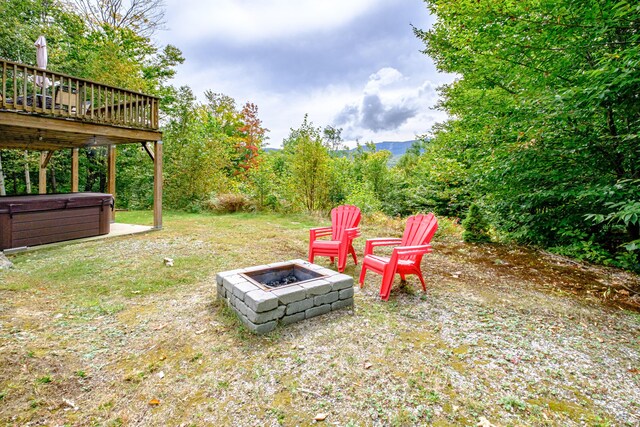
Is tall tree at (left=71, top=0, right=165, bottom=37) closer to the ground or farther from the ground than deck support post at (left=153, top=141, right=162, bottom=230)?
farther from the ground

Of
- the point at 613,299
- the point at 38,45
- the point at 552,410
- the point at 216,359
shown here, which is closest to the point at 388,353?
the point at 552,410

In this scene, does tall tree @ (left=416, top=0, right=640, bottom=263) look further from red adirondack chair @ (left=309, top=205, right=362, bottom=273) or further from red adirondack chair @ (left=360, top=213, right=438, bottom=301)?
red adirondack chair @ (left=309, top=205, right=362, bottom=273)

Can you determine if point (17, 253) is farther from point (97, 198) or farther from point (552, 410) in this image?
point (552, 410)

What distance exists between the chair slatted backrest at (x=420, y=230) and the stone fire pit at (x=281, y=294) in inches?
42.7

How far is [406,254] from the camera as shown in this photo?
3311 millimetres

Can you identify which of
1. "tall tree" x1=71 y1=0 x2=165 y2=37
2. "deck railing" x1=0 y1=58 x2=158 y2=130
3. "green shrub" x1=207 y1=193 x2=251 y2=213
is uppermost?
"tall tree" x1=71 y1=0 x2=165 y2=37

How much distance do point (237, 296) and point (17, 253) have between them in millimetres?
4412

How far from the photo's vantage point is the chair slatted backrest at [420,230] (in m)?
3.33

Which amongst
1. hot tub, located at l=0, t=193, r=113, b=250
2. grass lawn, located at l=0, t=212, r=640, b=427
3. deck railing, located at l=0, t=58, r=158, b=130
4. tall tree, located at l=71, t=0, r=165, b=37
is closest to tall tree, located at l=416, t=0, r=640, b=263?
grass lawn, located at l=0, t=212, r=640, b=427

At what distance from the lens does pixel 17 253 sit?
458 centimetres

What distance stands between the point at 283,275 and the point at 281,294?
681 mm

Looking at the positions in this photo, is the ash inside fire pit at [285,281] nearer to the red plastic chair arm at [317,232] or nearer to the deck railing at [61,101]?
the red plastic chair arm at [317,232]

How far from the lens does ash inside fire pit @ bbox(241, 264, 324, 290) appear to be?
10.0 ft

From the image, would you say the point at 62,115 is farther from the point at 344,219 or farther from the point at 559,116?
the point at 559,116
